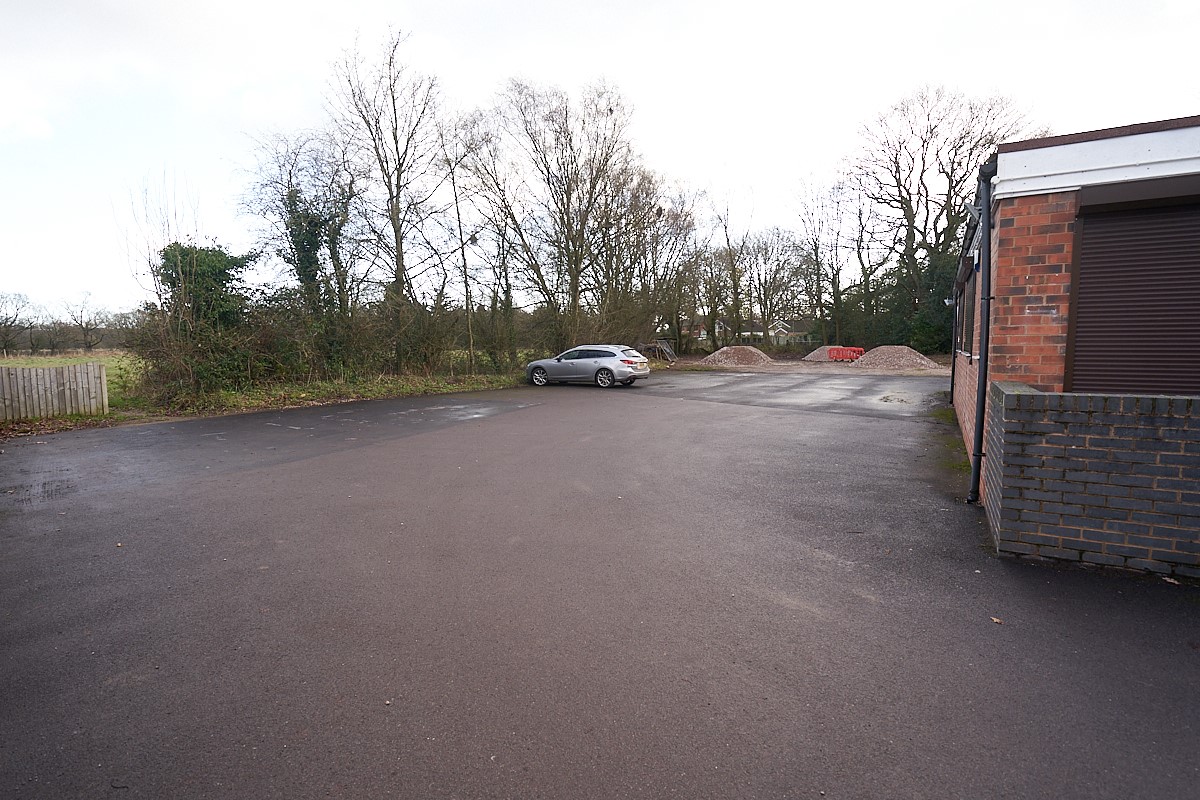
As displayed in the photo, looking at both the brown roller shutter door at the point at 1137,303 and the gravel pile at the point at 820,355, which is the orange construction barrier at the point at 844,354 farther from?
the brown roller shutter door at the point at 1137,303

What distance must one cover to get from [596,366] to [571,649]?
17512mm

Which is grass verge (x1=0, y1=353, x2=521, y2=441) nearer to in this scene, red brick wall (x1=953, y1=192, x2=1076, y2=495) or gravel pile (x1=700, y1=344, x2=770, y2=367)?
red brick wall (x1=953, y1=192, x2=1076, y2=495)

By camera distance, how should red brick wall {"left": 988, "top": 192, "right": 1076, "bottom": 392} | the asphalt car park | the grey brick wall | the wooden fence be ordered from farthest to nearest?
the wooden fence, red brick wall {"left": 988, "top": 192, "right": 1076, "bottom": 392}, the grey brick wall, the asphalt car park

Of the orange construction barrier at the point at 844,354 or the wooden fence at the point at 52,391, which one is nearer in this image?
the wooden fence at the point at 52,391

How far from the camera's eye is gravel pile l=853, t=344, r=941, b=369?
31.3 meters

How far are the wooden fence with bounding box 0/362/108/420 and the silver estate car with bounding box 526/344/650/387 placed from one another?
39.8 ft

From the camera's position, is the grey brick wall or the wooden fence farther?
the wooden fence

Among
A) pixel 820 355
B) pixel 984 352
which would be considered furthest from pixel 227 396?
pixel 820 355

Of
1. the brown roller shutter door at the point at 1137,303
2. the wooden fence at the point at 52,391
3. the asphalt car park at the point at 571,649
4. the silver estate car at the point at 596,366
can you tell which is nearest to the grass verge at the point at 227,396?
the wooden fence at the point at 52,391

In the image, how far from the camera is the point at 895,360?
31969mm

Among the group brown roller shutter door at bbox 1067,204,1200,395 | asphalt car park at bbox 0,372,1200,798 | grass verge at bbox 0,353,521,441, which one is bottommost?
asphalt car park at bbox 0,372,1200,798

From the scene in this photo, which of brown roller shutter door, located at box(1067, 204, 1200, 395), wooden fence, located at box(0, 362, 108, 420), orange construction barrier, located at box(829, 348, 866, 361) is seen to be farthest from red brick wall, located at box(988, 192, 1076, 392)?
orange construction barrier, located at box(829, 348, 866, 361)

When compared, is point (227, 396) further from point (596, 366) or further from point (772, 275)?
point (772, 275)

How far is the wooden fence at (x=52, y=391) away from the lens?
37.3 ft
